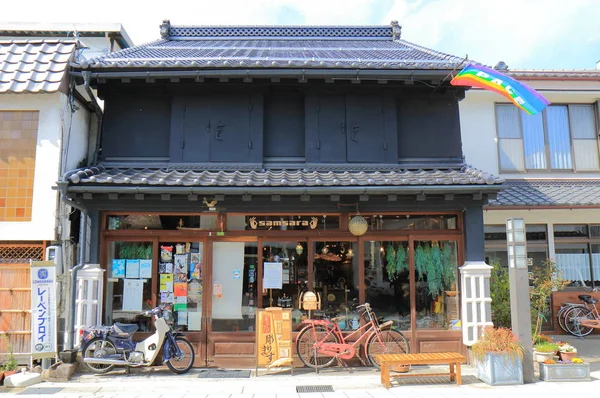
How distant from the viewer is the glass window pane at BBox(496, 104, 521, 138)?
12523 mm

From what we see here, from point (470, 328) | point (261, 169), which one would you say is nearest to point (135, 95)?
point (261, 169)

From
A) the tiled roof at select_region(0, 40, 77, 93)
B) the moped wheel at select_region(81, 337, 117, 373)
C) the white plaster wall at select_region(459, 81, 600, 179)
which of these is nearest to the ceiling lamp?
the white plaster wall at select_region(459, 81, 600, 179)

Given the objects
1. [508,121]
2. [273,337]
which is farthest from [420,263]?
[508,121]

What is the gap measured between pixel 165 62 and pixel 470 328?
854 centimetres

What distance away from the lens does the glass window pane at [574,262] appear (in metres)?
12.2

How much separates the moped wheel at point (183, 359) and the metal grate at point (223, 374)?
0.33 metres

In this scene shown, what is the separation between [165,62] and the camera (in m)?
9.38

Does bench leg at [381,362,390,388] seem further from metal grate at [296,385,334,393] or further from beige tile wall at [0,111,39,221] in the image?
beige tile wall at [0,111,39,221]

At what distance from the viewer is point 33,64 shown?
9.14 meters

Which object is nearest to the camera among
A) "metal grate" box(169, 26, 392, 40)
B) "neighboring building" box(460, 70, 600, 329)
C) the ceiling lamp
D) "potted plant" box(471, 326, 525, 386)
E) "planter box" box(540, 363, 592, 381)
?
"potted plant" box(471, 326, 525, 386)

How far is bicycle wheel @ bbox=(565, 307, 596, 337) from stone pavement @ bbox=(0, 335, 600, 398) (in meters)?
3.26

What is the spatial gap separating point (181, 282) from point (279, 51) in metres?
6.98

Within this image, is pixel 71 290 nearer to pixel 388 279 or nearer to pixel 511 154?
pixel 388 279

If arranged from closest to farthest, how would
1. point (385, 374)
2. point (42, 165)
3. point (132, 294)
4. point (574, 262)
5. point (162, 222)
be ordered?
point (385, 374) < point (42, 165) < point (132, 294) < point (162, 222) < point (574, 262)
